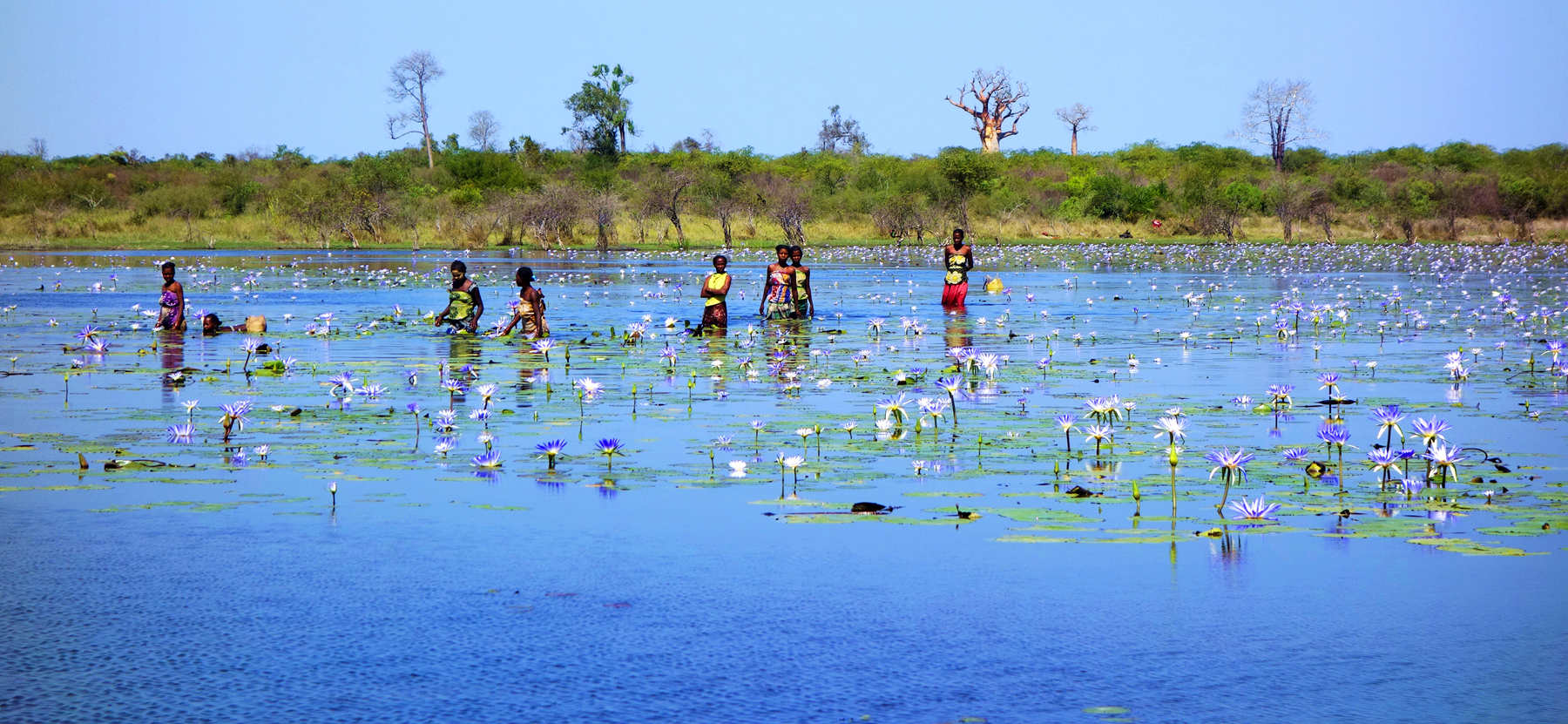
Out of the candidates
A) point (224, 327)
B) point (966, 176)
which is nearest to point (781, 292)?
point (224, 327)

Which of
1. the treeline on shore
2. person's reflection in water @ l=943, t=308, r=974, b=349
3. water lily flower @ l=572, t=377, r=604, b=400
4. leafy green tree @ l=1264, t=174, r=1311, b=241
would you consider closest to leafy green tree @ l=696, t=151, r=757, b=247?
the treeline on shore

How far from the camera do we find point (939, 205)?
69188mm

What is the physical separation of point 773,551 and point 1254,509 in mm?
2225

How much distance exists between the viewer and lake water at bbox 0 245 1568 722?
5.11 metres

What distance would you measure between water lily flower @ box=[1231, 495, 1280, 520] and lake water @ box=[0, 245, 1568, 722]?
76 mm

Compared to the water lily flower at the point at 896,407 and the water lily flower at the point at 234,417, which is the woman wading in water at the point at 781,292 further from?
the water lily flower at the point at 234,417

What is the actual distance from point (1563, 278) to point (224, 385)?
2804cm

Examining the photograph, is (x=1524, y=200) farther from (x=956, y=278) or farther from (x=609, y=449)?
(x=609, y=449)

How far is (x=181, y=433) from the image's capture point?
32.2 ft

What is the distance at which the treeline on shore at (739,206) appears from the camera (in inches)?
2474

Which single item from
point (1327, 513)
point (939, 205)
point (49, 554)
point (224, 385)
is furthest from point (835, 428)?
point (939, 205)

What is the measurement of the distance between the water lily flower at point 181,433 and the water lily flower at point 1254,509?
6.00 metres

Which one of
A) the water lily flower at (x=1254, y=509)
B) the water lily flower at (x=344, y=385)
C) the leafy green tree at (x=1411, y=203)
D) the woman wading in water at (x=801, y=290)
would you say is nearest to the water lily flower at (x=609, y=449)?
the water lily flower at (x=344, y=385)

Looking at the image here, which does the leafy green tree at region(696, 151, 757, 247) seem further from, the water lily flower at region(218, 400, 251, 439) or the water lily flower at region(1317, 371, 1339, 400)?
A: the water lily flower at region(218, 400, 251, 439)
